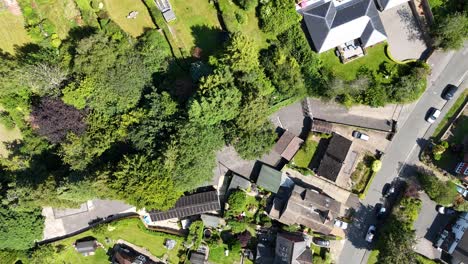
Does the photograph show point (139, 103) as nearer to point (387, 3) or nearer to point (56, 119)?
point (56, 119)

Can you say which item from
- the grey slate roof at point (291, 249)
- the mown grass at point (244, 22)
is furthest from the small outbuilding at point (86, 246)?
the mown grass at point (244, 22)

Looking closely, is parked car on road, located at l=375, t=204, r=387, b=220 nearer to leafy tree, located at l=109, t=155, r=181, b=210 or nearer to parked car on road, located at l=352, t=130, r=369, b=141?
parked car on road, located at l=352, t=130, r=369, b=141

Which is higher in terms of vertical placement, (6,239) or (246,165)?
(6,239)

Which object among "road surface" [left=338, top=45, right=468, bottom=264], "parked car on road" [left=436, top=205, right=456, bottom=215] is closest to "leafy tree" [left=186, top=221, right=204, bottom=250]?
"road surface" [left=338, top=45, right=468, bottom=264]

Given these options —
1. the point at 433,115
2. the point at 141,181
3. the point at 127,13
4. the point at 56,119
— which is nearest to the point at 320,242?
the point at 433,115

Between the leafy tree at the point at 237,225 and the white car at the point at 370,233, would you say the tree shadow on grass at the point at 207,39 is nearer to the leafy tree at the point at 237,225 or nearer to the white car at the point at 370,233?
the leafy tree at the point at 237,225

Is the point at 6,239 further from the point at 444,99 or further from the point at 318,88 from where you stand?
the point at 444,99

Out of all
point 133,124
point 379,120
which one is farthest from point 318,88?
point 133,124
